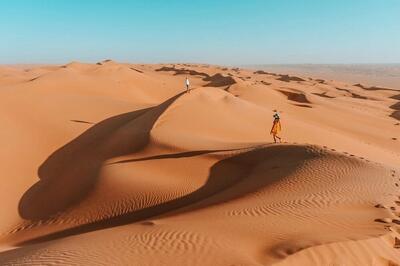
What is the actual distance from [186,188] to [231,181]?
3.60 ft

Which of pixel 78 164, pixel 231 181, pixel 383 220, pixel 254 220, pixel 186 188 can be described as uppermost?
pixel 383 220

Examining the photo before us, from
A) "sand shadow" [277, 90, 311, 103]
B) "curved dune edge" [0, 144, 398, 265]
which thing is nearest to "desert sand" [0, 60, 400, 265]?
"curved dune edge" [0, 144, 398, 265]

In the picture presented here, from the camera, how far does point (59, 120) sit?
1858 centimetres

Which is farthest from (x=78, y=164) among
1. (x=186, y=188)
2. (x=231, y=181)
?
(x=231, y=181)

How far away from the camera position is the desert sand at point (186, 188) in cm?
542

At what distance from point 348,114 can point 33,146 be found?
20.5 meters

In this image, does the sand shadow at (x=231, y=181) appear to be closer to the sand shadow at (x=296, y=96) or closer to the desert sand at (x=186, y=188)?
the desert sand at (x=186, y=188)

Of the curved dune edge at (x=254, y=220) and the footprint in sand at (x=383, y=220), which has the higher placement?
the footprint in sand at (x=383, y=220)

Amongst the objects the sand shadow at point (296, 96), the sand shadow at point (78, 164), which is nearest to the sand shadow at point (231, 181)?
the sand shadow at point (78, 164)

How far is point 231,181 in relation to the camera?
9.91 metres

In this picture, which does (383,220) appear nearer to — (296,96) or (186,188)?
(186,188)

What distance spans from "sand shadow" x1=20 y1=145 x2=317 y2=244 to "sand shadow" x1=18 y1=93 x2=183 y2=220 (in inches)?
75.9

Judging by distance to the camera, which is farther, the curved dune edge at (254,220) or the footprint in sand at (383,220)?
the footprint in sand at (383,220)

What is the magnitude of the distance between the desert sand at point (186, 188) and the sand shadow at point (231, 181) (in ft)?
0.16
